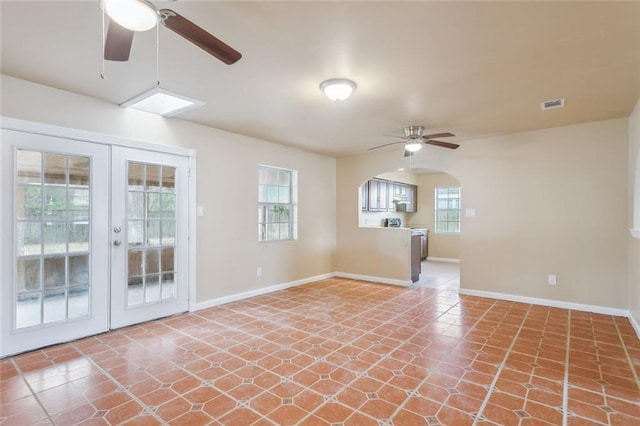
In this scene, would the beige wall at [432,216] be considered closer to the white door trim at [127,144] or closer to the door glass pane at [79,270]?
the white door trim at [127,144]

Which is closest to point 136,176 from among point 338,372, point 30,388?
point 30,388

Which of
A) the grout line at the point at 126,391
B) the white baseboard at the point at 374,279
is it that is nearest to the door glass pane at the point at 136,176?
the grout line at the point at 126,391

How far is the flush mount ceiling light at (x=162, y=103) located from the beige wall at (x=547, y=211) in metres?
3.83

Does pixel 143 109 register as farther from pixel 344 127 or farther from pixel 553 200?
pixel 553 200

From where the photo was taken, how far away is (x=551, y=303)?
455 centimetres

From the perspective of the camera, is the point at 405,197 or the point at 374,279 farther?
the point at 405,197

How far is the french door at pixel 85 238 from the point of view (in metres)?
2.97

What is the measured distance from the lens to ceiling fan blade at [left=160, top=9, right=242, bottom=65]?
151 centimetres

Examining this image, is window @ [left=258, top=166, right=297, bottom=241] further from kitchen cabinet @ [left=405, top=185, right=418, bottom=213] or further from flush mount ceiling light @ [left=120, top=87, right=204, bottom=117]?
kitchen cabinet @ [left=405, top=185, right=418, bottom=213]

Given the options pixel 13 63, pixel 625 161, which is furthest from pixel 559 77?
pixel 13 63

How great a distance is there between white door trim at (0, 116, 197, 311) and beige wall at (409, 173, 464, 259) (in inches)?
269

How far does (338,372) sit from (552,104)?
3.60 m

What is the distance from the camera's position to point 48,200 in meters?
3.16

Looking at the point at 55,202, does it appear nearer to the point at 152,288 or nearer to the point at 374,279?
the point at 152,288
